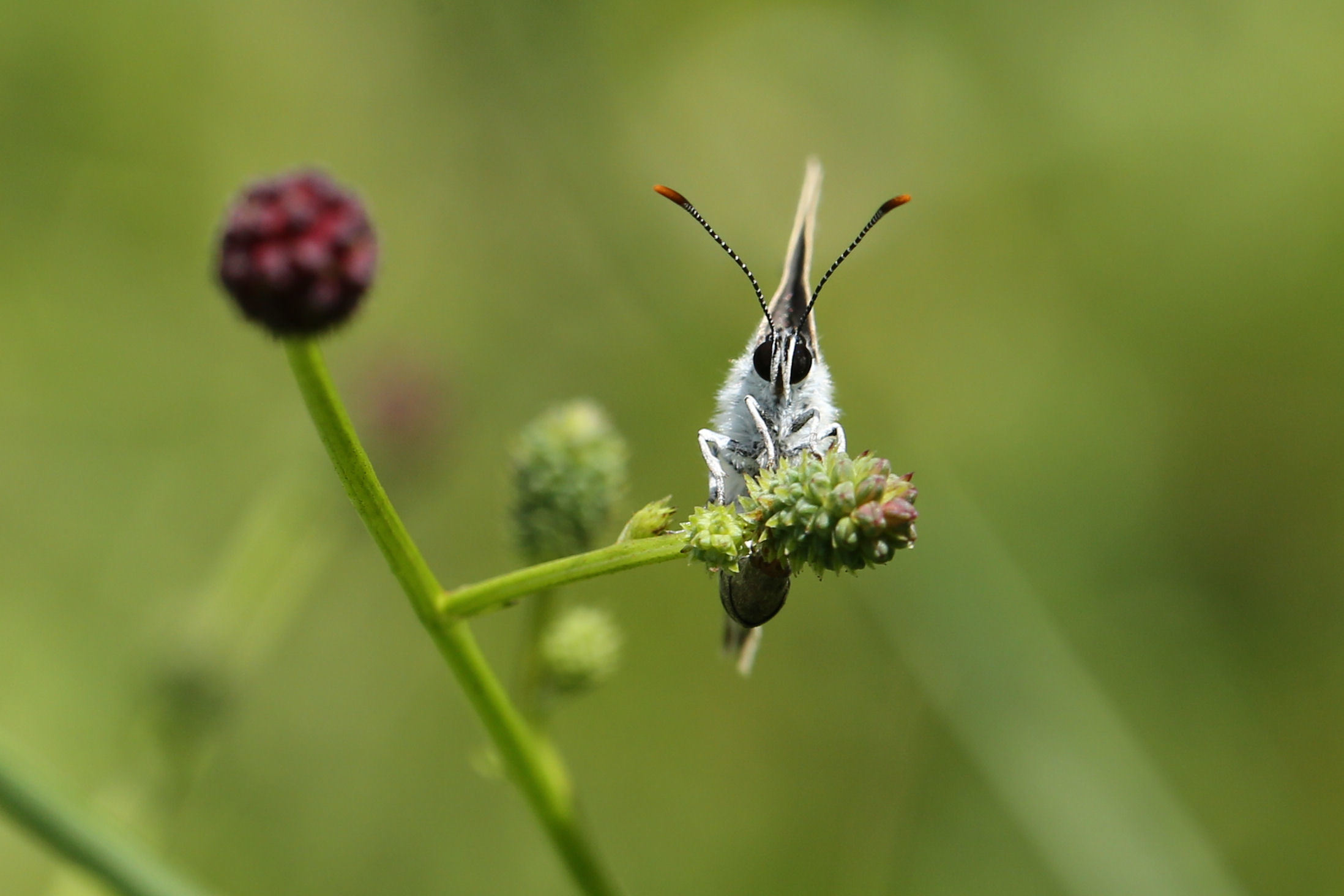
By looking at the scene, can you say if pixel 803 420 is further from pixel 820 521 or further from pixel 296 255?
pixel 296 255

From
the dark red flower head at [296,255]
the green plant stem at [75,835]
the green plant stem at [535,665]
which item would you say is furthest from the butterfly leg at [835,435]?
the green plant stem at [75,835]

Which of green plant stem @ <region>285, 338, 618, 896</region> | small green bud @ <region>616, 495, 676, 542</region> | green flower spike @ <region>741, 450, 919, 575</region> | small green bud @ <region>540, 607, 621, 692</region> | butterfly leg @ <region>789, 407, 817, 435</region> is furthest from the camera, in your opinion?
butterfly leg @ <region>789, 407, 817, 435</region>

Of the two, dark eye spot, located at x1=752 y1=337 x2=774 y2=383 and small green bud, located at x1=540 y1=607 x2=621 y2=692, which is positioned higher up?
dark eye spot, located at x1=752 y1=337 x2=774 y2=383

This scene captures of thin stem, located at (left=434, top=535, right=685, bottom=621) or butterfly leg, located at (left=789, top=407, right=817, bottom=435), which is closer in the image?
thin stem, located at (left=434, top=535, right=685, bottom=621)

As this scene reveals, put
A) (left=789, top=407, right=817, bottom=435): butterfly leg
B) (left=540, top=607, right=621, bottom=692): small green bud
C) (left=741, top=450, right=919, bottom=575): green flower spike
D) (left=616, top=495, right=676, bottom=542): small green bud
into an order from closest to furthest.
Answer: (left=741, top=450, right=919, bottom=575): green flower spike, (left=616, top=495, right=676, bottom=542): small green bud, (left=540, top=607, right=621, bottom=692): small green bud, (left=789, top=407, right=817, bottom=435): butterfly leg

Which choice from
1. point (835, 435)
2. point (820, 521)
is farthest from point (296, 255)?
point (835, 435)

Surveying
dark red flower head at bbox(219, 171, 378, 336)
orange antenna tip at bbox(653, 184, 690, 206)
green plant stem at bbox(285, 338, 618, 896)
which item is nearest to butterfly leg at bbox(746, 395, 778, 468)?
orange antenna tip at bbox(653, 184, 690, 206)

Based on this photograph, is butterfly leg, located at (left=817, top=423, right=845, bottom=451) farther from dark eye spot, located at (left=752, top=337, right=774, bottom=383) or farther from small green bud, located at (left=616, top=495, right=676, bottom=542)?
small green bud, located at (left=616, top=495, right=676, bottom=542)
